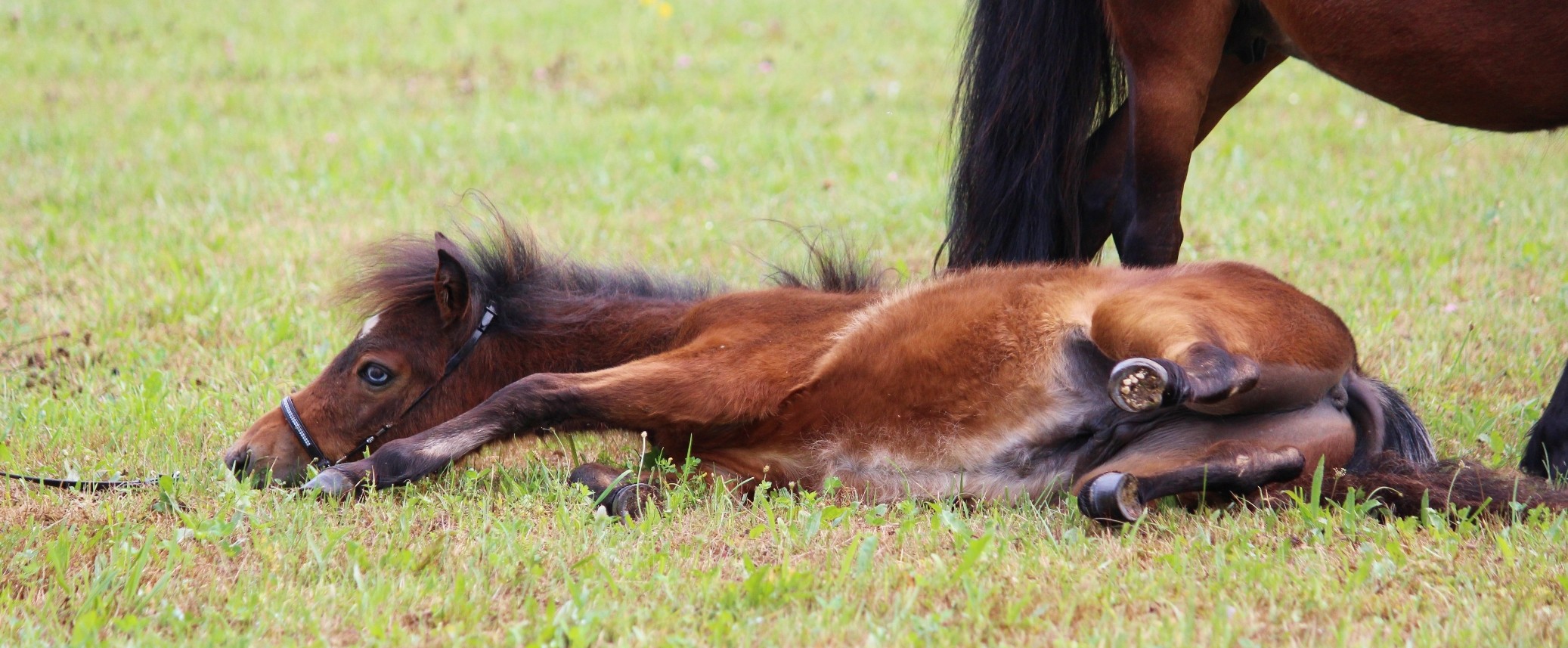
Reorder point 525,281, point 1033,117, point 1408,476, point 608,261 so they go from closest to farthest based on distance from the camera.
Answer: point 1408,476
point 525,281
point 1033,117
point 608,261

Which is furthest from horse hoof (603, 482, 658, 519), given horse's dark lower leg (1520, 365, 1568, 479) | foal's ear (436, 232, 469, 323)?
horse's dark lower leg (1520, 365, 1568, 479)

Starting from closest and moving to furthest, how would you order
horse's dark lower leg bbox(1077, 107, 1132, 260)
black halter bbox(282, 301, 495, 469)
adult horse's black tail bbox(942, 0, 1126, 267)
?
black halter bbox(282, 301, 495, 469) < adult horse's black tail bbox(942, 0, 1126, 267) < horse's dark lower leg bbox(1077, 107, 1132, 260)

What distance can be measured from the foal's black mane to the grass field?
33 centimetres

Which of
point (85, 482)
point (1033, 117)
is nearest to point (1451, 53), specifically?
point (1033, 117)

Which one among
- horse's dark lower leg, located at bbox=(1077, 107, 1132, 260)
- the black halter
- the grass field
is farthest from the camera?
horse's dark lower leg, located at bbox=(1077, 107, 1132, 260)

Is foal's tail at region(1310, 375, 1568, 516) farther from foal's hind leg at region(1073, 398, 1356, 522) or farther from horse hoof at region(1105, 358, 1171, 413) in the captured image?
horse hoof at region(1105, 358, 1171, 413)

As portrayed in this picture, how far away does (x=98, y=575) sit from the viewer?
3.00 meters

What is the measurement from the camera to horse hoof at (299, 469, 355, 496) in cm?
372

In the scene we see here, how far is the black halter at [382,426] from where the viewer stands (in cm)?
403

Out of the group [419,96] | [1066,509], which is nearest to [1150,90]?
[1066,509]

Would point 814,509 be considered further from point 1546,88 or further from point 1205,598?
point 1546,88

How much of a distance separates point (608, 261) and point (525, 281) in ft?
5.02

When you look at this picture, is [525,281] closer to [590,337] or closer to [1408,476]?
[590,337]

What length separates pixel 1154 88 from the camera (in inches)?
169
